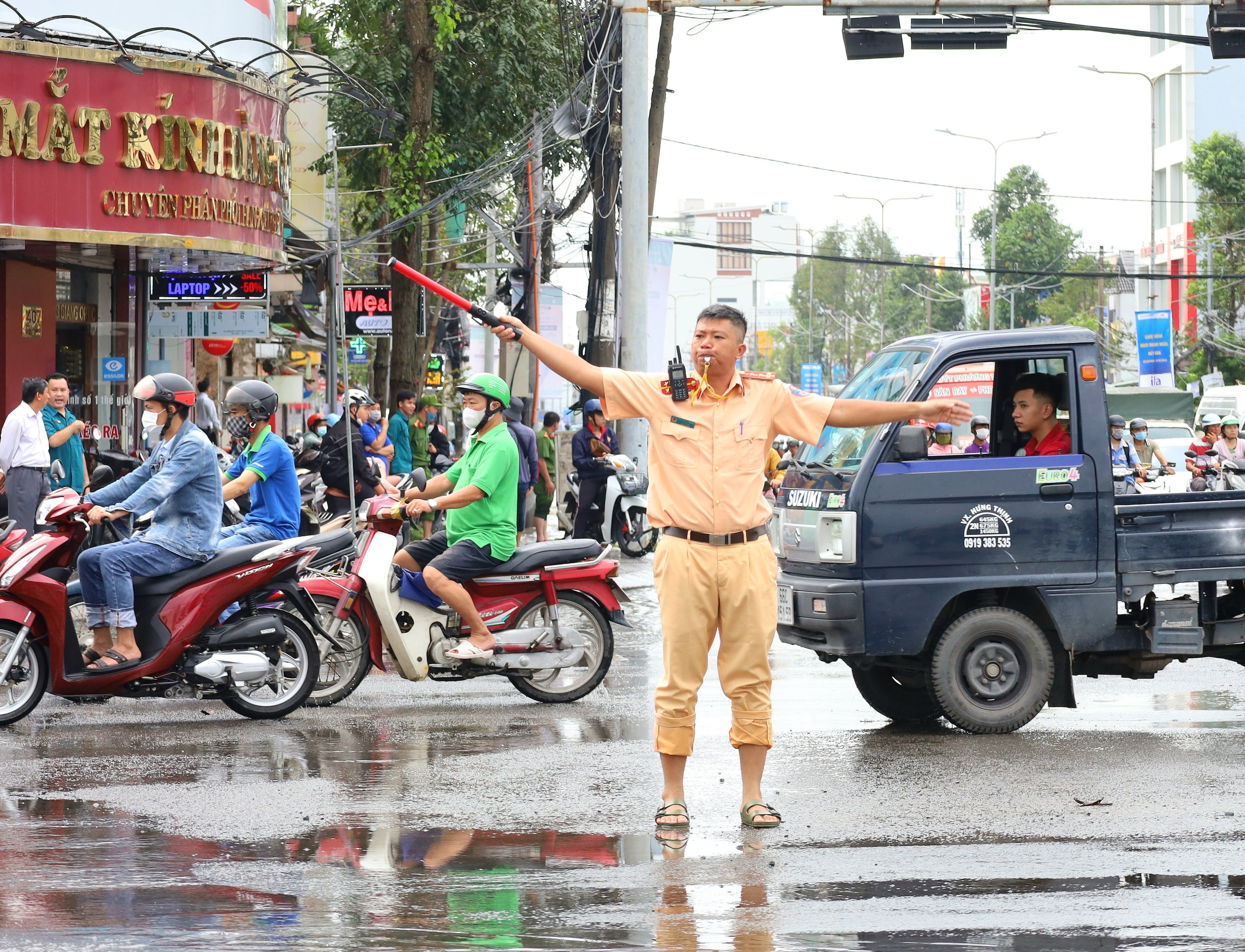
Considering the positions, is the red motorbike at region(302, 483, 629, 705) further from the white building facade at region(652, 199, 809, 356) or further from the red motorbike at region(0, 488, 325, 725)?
the white building facade at region(652, 199, 809, 356)

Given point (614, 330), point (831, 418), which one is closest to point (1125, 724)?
point (831, 418)

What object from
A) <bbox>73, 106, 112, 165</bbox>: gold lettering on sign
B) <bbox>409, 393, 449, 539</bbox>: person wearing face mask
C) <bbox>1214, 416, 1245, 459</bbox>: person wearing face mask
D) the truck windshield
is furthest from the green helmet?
<bbox>1214, 416, 1245, 459</bbox>: person wearing face mask

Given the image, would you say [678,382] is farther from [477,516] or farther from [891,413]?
[477,516]

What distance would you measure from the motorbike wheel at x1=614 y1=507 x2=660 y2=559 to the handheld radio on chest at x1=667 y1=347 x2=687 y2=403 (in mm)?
13657

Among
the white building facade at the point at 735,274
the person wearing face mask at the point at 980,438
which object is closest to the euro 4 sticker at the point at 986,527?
the person wearing face mask at the point at 980,438

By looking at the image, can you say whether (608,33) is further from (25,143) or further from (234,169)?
(25,143)

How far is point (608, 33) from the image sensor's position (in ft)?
62.8

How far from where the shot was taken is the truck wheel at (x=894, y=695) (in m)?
9.10

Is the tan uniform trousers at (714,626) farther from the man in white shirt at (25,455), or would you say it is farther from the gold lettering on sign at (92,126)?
the gold lettering on sign at (92,126)

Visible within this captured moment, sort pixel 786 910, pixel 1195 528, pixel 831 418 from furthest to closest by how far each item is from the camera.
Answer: pixel 1195 528 → pixel 831 418 → pixel 786 910

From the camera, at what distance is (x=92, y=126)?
54.7ft

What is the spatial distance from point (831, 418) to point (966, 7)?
9.99 m

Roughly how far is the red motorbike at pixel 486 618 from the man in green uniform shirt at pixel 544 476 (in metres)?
9.26

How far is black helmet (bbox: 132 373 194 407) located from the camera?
8.95 meters
